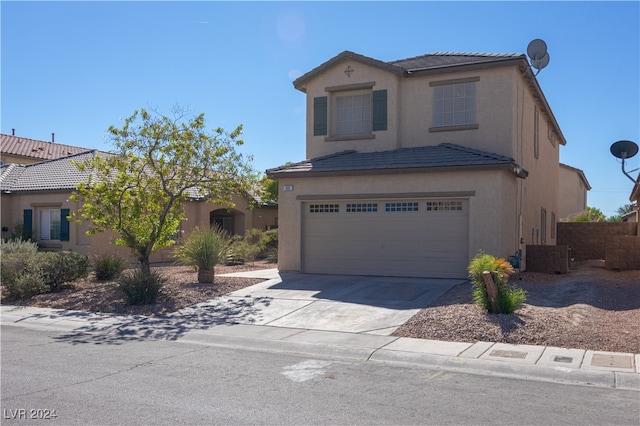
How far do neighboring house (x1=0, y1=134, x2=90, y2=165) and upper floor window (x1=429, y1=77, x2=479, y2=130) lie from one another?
95.2 ft

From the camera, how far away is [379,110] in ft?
61.2

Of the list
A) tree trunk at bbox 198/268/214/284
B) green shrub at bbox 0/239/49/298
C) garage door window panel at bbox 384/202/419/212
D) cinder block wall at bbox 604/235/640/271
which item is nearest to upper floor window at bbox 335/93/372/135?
garage door window panel at bbox 384/202/419/212

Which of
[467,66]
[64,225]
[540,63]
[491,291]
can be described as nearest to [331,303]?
[491,291]

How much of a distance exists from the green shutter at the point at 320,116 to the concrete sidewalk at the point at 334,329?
5.34 metres

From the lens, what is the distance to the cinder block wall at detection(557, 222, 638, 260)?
24.0 metres

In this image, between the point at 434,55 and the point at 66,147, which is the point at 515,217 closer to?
the point at 434,55

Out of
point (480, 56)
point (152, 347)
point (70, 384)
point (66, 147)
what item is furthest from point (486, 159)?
point (66, 147)

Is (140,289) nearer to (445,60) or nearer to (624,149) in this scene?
(445,60)

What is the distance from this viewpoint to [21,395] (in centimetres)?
670

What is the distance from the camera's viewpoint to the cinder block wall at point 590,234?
78.6ft

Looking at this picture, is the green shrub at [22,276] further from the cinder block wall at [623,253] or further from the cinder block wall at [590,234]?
the cinder block wall at [590,234]

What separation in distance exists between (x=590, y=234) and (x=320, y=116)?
1296 cm

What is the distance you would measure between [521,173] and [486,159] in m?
2.06

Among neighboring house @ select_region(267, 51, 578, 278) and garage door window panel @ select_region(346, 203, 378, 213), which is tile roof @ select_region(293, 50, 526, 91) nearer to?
neighboring house @ select_region(267, 51, 578, 278)
